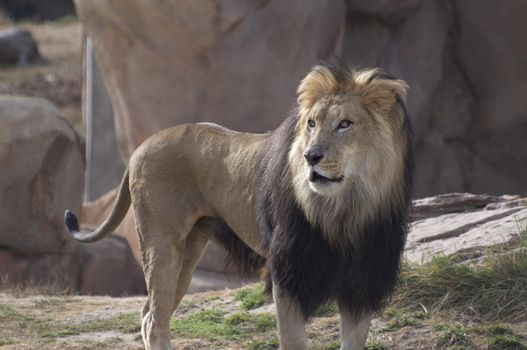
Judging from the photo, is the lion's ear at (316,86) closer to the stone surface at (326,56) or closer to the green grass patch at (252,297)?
the green grass patch at (252,297)

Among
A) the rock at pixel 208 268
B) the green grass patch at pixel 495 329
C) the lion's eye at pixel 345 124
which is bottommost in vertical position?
the rock at pixel 208 268

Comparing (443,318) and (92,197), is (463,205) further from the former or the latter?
(92,197)

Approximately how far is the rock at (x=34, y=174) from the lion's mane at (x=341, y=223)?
212 inches

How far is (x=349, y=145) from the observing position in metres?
4.70

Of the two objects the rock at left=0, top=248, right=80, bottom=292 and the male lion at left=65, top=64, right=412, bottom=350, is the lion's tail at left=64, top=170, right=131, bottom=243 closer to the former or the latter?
the male lion at left=65, top=64, right=412, bottom=350

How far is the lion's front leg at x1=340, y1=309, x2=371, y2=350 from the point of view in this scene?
5113 millimetres

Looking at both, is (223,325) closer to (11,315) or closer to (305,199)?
(11,315)

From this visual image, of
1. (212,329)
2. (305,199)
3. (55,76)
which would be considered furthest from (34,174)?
(55,76)

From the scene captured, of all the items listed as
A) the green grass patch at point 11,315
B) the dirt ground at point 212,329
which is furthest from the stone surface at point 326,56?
the green grass patch at point 11,315

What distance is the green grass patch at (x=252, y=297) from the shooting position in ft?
22.4

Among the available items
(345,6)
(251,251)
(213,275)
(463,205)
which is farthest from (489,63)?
(251,251)

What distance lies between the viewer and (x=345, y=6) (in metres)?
11.4

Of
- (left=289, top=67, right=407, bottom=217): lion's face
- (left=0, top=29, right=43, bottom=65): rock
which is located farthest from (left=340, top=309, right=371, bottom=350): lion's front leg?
(left=0, top=29, right=43, bottom=65): rock

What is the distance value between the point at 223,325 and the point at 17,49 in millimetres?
13798
